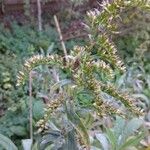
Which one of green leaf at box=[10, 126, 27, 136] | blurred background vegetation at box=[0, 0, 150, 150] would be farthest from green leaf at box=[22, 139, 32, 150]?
green leaf at box=[10, 126, 27, 136]

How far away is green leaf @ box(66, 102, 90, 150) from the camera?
1.46 m

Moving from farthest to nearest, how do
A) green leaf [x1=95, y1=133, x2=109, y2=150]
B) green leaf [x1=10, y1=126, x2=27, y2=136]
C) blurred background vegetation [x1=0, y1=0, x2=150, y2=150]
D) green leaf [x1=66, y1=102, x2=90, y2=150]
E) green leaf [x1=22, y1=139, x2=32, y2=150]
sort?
blurred background vegetation [x1=0, y1=0, x2=150, y2=150], green leaf [x1=10, y1=126, x2=27, y2=136], green leaf [x1=95, y1=133, x2=109, y2=150], green leaf [x1=22, y1=139, x2=32, y2=150], green leaf [x1=66, y1=102, x2=90, y2=150]

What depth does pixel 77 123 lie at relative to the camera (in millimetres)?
1466

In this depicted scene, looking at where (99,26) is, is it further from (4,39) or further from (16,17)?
(16,17)

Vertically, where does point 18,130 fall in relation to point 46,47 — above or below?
below

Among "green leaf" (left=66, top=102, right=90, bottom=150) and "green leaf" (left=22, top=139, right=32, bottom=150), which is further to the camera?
"green leaf" (left=22, top=139, right=32, bottom=150)

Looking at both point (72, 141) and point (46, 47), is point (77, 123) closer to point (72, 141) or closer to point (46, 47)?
point (72, 141)

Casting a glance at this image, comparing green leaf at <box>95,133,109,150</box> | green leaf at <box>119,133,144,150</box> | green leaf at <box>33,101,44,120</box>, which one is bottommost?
green leaf at <box>33,101,44,120</box>

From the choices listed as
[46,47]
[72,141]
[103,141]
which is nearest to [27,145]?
[103,141]

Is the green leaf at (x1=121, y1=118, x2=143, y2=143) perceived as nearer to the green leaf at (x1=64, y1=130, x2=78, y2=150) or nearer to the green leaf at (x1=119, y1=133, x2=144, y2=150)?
the green leaf at (x1=119, y1=133, x2=144, y2=150)

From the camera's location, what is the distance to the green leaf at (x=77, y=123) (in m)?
1.46

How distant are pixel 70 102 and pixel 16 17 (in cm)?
322

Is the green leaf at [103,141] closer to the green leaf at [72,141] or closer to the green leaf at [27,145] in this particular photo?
the green leaf at [27,145]

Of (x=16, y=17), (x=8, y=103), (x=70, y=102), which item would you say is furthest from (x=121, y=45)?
(x=70, y=102)
